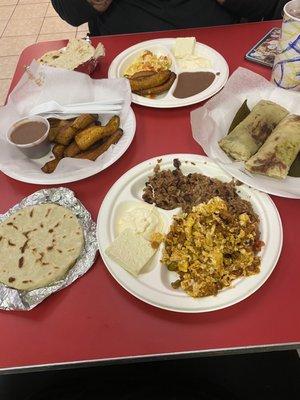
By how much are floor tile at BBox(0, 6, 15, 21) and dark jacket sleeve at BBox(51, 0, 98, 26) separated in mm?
3871

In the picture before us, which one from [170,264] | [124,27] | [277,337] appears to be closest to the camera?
[277,337]

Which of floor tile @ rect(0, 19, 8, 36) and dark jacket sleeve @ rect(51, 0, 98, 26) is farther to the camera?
floor tile @ rect(0, 19, 8, 36)

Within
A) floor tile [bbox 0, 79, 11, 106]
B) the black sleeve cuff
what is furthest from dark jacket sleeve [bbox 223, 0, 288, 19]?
floor tile [bbox 0, 79, 11, 106]

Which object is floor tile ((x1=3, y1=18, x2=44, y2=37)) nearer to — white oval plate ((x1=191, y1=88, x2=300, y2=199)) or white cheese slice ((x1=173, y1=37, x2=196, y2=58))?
white cheese slice ((x1=173, y1=37, x2=196, y2=58))

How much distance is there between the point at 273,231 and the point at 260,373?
68 cm

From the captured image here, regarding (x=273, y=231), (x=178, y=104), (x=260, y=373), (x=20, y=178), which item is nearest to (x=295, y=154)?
(x=273, y=231)

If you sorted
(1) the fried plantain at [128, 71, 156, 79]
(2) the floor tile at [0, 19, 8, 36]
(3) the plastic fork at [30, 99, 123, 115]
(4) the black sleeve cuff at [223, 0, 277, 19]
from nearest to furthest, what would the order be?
(3) the plastic fork at [30, 99, 123, 115]
(1) the fried plantain at [128, 71, 156, 79]
(4) the black sleeve cuff at [223, 0, 277, 19]
(2) the floor tile at [0, 19, 8, 36]

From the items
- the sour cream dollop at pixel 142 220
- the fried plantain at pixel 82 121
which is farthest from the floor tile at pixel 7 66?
the sour cream dollop at pixel 142 220

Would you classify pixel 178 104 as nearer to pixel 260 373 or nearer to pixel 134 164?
pixel 134 164

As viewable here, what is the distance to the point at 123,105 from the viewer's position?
1.66m

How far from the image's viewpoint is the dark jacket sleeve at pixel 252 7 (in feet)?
6.69

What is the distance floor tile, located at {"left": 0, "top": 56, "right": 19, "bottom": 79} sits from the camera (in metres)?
4.30

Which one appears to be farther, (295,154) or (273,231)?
(295,154)

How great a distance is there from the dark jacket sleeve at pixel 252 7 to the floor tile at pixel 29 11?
4112 mm
